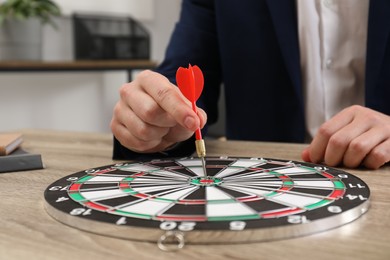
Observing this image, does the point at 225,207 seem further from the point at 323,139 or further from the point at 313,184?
the point at 323,139

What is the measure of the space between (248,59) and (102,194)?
0.87 m

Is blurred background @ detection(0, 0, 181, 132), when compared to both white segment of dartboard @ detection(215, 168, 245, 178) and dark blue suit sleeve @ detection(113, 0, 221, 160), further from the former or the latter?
white segment of dartboard @ detection(215, 168, 245, 178)

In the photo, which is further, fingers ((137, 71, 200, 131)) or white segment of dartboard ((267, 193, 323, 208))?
fingers ((137, 71, 200, 131))

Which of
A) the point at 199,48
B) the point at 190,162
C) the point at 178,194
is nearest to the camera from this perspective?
the point at 178,194

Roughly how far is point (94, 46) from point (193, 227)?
2.24m

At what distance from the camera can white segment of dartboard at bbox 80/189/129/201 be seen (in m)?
0.50

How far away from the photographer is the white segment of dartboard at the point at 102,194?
1.63 ft

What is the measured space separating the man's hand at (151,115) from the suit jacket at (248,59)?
0.35m

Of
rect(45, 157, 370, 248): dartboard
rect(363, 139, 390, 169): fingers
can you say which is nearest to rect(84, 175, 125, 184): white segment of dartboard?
rect(45, 157, 370, 248): dartboard

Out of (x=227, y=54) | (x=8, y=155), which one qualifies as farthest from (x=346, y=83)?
(x=8, y=155)

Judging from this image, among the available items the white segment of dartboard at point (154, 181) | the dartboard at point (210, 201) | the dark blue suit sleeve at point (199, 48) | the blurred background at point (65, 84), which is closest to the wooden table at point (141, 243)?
the dartboard at point (210, 201)

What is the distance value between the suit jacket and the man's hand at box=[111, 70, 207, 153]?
35 cm

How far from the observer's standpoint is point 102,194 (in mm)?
509

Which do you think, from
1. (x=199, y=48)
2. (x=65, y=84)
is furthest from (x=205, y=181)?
(x=65, y=84)
